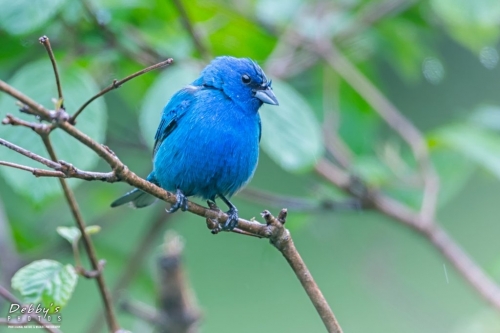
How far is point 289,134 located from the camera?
3.32 metres

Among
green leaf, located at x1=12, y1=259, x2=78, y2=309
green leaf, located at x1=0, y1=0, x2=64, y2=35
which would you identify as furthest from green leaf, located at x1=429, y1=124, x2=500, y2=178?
green leaf, located at x1=12, y1=259, x2=78, y2=309

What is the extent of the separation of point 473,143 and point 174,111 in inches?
59.3

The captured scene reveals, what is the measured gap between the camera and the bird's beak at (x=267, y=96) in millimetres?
3322

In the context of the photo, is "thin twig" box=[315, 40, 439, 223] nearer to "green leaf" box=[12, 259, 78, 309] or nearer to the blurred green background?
the blurred green background

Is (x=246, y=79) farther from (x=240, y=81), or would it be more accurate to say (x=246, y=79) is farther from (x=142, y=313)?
(x=142, y=313)

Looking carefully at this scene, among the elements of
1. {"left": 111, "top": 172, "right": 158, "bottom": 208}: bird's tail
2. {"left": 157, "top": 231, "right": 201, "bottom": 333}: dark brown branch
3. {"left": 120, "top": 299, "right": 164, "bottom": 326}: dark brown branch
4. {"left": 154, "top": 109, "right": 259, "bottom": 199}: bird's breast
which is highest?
{"left": 154, "top": 109, "right": 259, "bottom": 199}: bird's breast

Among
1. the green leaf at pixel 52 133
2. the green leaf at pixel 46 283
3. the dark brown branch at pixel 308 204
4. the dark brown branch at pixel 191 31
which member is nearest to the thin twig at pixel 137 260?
the dark brown branch at pixel 308 204

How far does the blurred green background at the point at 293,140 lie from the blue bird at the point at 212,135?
9 cm

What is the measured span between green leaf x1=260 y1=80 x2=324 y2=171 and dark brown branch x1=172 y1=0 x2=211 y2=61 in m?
0.47

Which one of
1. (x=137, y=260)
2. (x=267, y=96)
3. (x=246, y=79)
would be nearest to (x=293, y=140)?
(x=267, y=96)

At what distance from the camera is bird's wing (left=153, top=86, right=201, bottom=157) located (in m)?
3.24

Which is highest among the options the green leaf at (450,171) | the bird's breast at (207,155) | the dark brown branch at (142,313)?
the green leaf at (450,171)

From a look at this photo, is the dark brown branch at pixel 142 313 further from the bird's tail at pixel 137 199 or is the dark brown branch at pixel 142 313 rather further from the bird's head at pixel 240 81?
the bird's head at pixel 240 81

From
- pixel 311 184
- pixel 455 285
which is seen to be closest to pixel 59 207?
pixel 311 184
